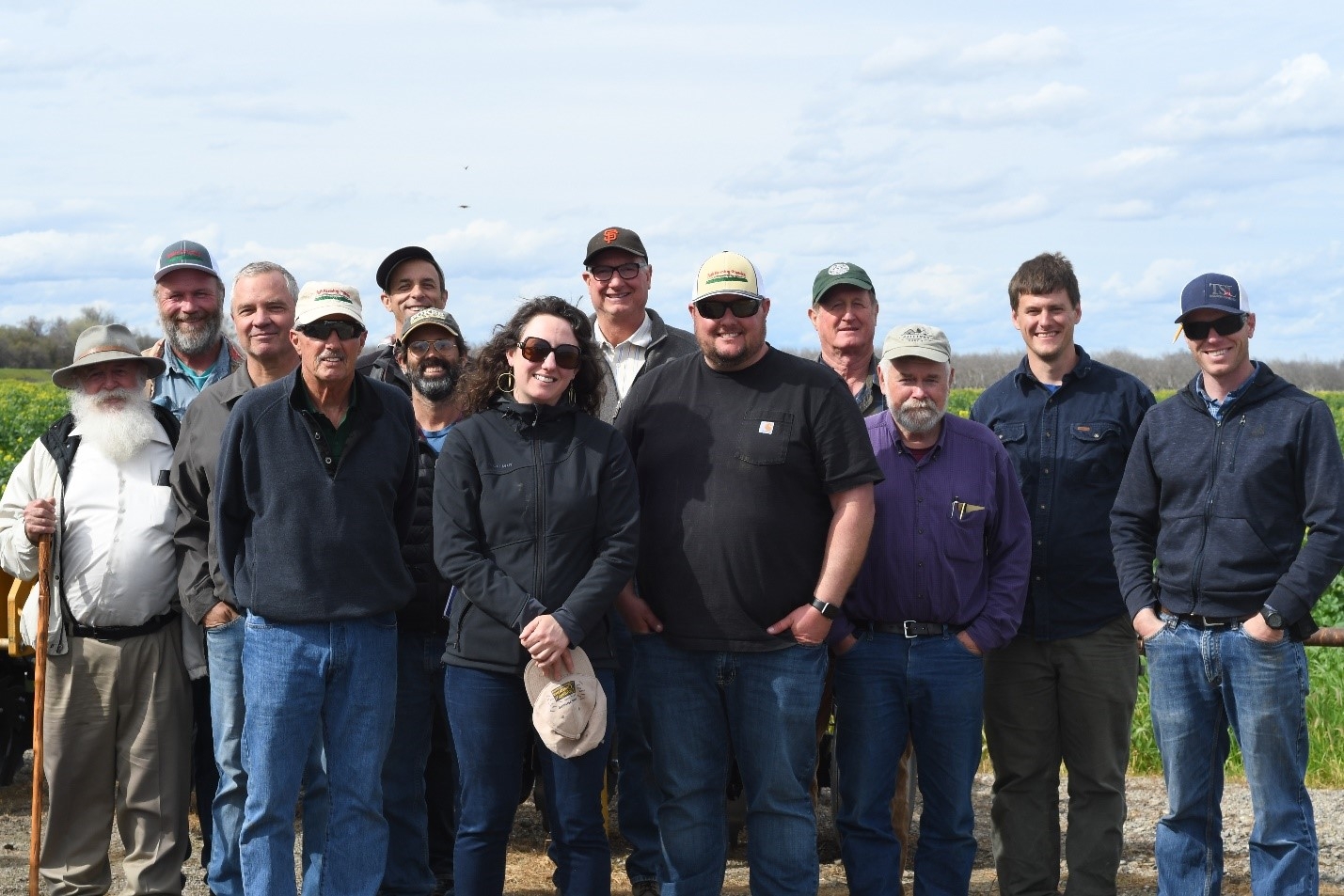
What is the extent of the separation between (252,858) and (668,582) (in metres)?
1.67

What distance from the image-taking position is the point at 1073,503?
569cm

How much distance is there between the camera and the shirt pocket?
4902 millimetres

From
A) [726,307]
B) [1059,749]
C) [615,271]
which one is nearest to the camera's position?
[726,307]

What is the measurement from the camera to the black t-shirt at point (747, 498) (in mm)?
4887

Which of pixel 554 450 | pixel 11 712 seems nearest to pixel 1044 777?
pixel 554 450

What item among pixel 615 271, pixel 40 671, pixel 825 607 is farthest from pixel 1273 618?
pixel 40 671

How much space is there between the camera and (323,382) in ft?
16.4

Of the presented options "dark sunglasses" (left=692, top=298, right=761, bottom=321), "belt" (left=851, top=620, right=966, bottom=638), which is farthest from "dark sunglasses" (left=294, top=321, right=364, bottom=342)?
"belt" (left=851, top=620, right=966, bottom=638)

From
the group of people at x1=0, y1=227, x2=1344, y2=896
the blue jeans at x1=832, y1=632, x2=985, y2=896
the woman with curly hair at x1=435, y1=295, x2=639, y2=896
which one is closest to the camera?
the woman with curly hair at x1=435, y1=295, x2=639, y2=896

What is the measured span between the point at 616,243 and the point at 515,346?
1425 millimetres

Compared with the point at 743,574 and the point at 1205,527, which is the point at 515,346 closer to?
the point at 743,574

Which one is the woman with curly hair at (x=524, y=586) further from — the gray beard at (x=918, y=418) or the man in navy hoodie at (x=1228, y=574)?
the man in navy hoodie at (x=1228, y=574)

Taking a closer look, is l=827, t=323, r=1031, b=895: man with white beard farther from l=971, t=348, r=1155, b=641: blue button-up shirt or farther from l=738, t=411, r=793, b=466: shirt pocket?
l=738, t=411, r=793, b=466: shirt pocket

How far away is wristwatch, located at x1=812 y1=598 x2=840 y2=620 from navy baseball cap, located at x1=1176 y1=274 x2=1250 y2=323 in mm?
1694
